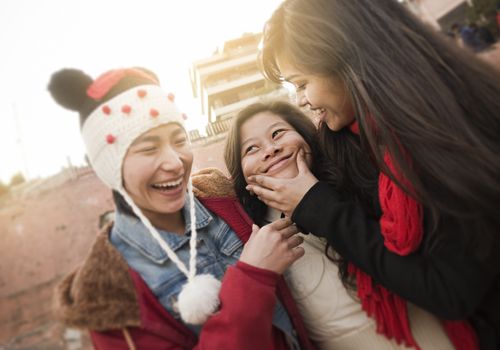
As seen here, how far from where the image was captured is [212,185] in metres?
1.41

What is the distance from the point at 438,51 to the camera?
3.39 ft

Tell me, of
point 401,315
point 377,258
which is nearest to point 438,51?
point 377,258

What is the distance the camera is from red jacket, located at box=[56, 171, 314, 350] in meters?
0.84

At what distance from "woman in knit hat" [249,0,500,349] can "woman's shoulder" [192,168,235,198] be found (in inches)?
12.2

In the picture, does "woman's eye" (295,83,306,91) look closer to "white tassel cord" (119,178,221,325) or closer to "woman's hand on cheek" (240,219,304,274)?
"woman's hand on cheek" (240,219,304,274)

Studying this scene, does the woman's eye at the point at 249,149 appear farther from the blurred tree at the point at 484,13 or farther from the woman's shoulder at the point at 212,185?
the blurred tree at the point at 484,13

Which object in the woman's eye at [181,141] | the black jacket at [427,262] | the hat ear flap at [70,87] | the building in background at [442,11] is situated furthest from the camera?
the building in background at [442,11]

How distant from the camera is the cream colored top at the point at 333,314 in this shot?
3.44 feet

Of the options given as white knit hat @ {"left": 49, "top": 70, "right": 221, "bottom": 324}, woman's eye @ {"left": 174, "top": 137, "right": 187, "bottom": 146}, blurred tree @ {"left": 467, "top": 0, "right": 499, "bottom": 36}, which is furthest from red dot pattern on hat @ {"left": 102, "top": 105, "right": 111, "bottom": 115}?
blurred tree @ {"left": 467, "top": 0, "right": 499, "bottom": 36}

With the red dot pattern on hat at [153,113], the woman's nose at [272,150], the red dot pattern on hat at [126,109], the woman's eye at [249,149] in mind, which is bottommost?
the woman's eye at [249,149]

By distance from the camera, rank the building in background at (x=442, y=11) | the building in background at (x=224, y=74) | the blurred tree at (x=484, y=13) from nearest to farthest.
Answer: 1. the blurred tree at (x=484, y=13)
2. the building in background at (x=224, y=74)
3. the building in background at (x=442, y=11)

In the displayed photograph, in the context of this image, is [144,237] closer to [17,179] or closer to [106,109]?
[106,109]

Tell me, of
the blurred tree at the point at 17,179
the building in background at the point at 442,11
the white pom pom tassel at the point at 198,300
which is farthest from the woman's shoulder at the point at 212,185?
the building in background at the point at 442,11

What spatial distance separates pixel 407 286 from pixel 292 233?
0.38 metres
